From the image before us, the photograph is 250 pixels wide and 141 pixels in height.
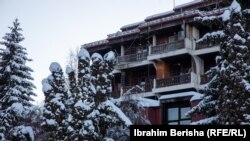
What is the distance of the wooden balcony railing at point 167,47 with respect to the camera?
30219mm

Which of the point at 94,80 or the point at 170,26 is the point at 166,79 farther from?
the point at 94,80

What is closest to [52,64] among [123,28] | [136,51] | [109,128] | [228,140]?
[109,128]

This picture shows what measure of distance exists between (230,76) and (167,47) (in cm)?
1652

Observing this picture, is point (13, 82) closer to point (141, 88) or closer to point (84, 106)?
point (84, 106)

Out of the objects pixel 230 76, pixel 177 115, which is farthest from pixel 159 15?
pixel 230 76

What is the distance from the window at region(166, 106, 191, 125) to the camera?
29078 mm

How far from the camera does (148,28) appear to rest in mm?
32500

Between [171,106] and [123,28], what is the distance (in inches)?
470

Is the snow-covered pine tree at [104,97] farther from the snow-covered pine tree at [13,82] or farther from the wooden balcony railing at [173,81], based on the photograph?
the wooden balcony railing at [173,81]

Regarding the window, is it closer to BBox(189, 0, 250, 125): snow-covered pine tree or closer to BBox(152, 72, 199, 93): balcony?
BBox(152, 72, 199, 93): balcony

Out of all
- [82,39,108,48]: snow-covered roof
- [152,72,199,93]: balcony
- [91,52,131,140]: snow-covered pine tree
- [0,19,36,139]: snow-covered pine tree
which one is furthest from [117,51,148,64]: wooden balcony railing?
[91,52,131,140]: snow-covered pine tree

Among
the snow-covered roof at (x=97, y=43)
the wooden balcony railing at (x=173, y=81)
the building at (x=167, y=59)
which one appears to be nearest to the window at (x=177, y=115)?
the building at (x=167, y=59)

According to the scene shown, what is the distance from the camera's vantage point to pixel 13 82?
24.7m

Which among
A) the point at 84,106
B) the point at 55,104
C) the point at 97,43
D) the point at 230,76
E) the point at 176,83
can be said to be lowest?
the point at 84,106
